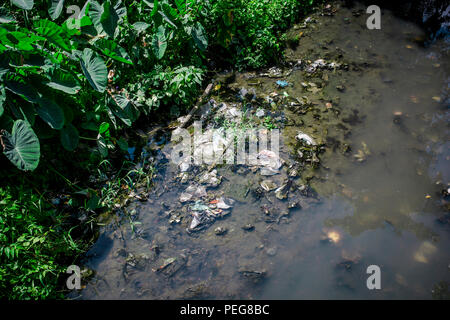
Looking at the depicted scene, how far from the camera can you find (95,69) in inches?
95.4

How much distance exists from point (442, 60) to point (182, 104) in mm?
3339

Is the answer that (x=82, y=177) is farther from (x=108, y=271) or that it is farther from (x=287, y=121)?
(x=287, y=121)

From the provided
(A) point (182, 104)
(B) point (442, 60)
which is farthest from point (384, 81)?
(A) point (182, 104)

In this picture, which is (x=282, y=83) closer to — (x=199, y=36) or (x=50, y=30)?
(x=199, y=36)

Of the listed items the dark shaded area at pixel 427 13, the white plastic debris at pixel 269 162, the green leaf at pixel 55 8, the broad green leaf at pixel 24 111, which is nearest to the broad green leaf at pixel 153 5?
the green leaf at pixel 55 8

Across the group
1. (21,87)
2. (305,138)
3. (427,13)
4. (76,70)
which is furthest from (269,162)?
(427,13)

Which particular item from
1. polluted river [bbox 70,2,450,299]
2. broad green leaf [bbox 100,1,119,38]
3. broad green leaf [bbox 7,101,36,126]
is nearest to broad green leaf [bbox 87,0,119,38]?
broad green leaf [bbox 100,1,119,38]

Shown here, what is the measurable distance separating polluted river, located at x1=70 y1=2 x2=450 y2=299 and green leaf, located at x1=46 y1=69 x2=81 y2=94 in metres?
0.98

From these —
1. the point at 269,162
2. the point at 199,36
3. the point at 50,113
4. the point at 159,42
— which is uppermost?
the point at 199,36

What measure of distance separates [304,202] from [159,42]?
7.27 feet

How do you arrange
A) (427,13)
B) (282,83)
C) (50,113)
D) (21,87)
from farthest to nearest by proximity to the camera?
(427,13) < (282,83) < (50,113) < (21,87)

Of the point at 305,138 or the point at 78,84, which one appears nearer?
the point at 78,84

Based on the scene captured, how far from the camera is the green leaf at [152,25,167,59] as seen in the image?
3037 millimetres

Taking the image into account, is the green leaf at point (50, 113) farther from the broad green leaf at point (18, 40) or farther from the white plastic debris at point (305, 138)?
the white plastic debris at point (305, 138)
